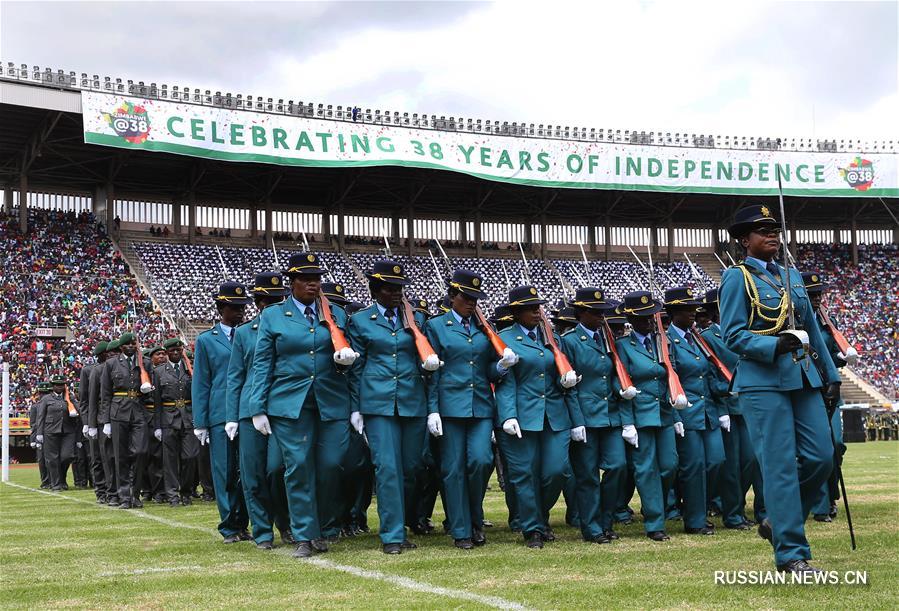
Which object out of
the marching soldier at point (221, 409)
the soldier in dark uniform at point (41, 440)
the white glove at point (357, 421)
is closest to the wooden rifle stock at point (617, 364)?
the white glove at point (357, 421)

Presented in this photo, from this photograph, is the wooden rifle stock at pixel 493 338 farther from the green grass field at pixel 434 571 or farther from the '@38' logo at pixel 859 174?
the '@38' logo at pixel 859 174

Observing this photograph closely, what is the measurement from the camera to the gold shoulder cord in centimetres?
620

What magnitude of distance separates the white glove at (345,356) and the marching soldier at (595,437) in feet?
6.15

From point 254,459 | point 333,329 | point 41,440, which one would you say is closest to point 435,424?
point 333,329

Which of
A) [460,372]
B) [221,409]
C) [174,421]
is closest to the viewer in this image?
[460,372]

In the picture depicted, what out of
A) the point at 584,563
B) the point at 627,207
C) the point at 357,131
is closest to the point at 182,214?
the point at 357,131

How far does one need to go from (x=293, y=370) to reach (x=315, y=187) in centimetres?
3261

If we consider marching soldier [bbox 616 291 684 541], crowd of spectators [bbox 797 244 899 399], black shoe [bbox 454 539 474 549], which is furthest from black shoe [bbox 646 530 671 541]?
crowd of spectators [bbox 797 244 899 399]

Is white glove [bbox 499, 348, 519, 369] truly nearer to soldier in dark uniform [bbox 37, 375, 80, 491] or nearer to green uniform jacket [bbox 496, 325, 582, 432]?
green uniform jacket [bbox 496, 325, 582, 432]

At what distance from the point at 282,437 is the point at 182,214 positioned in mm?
32563

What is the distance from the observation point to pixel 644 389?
8.45m

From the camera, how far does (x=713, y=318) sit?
10586mm

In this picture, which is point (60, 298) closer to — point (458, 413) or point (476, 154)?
point (476, 154)

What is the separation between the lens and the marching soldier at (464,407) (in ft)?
25.7
